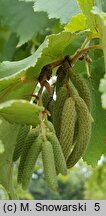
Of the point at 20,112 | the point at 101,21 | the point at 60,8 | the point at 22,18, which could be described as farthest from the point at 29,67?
the point at 22,18

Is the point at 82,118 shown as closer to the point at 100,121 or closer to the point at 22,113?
the point at 22,113

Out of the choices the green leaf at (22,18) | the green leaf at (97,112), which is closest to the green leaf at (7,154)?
the green leaf at (97,112)

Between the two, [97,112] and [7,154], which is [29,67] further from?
[97,112]

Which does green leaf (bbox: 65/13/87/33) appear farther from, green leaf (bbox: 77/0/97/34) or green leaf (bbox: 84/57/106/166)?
green leaf (bbox: 84/57/106/166)

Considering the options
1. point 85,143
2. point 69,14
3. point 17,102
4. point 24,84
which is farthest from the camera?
point 69,14

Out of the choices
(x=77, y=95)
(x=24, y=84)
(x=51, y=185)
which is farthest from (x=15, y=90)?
(x=51, y=185)

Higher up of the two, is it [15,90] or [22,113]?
[15,90]
